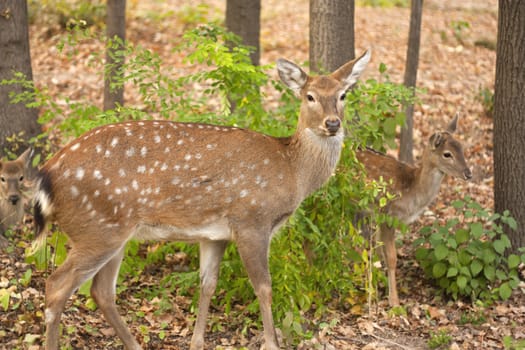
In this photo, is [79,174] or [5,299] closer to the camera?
[79,174]

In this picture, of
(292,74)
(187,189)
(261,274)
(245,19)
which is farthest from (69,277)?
(245,19)

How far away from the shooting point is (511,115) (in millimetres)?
7742

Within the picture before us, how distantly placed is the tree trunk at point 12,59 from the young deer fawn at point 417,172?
370cm

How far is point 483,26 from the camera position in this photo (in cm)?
1780

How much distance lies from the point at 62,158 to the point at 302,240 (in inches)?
93.0

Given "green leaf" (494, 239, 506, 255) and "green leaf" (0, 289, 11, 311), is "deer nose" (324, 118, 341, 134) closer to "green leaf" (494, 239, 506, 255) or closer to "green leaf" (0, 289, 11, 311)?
"green leaf" (494, 239, 506, 255)

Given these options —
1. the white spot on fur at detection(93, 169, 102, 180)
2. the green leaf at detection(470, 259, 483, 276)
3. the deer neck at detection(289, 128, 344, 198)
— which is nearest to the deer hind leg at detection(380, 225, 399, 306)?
the green leaf at detection(470, 259, 483, 276)

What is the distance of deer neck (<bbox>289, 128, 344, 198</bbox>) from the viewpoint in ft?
20.8

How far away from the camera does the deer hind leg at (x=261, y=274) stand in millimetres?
6035

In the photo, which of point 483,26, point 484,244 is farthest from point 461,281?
point 483,26

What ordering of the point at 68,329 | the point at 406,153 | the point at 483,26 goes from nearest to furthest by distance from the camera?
the point at 68,329 < the point at 406,153 < the point at 483,26

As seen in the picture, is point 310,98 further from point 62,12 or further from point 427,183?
point 62,12

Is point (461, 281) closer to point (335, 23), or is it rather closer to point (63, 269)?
point (335, 23)

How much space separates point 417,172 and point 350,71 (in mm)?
2726
